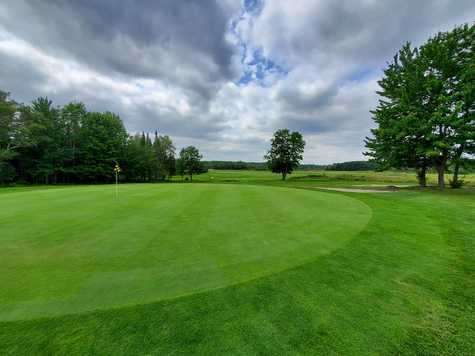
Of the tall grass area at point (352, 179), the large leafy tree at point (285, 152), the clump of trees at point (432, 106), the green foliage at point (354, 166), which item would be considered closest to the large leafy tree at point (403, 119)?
the clump of trees at point (432, 106)

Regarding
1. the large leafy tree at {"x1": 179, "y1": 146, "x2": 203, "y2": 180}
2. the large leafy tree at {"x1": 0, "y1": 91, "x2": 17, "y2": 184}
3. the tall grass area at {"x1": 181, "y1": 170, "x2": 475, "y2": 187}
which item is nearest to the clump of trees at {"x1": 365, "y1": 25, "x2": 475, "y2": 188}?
the tall grass area at {"x1": 181, "y1": 170, "x2": 475, "y2": 187}

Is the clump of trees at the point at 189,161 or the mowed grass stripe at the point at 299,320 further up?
the clump of trees at the point at 189,161

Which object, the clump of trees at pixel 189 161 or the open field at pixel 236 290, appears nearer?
the open field at pixel 236 290

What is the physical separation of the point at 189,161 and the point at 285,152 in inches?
1042

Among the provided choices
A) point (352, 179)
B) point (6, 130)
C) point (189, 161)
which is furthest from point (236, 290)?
point (189, 161)

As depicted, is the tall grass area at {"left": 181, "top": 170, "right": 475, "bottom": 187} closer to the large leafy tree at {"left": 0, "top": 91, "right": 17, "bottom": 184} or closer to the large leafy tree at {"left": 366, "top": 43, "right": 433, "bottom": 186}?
the large leafy tree at {"left": 366, "top": 43, "right": 433, "bottom": 186}

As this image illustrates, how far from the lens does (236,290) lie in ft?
9.37

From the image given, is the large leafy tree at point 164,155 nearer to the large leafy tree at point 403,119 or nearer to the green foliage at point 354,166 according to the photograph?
the large leafy tree at point 403,119

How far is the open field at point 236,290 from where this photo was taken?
2.01 m

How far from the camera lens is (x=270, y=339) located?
2035mm

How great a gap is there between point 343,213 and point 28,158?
50.1 meters

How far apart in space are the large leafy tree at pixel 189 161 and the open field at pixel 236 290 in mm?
48385

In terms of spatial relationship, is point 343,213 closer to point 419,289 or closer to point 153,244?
point 419,289

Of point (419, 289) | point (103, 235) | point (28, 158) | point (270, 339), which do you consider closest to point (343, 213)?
point (419, 289)
